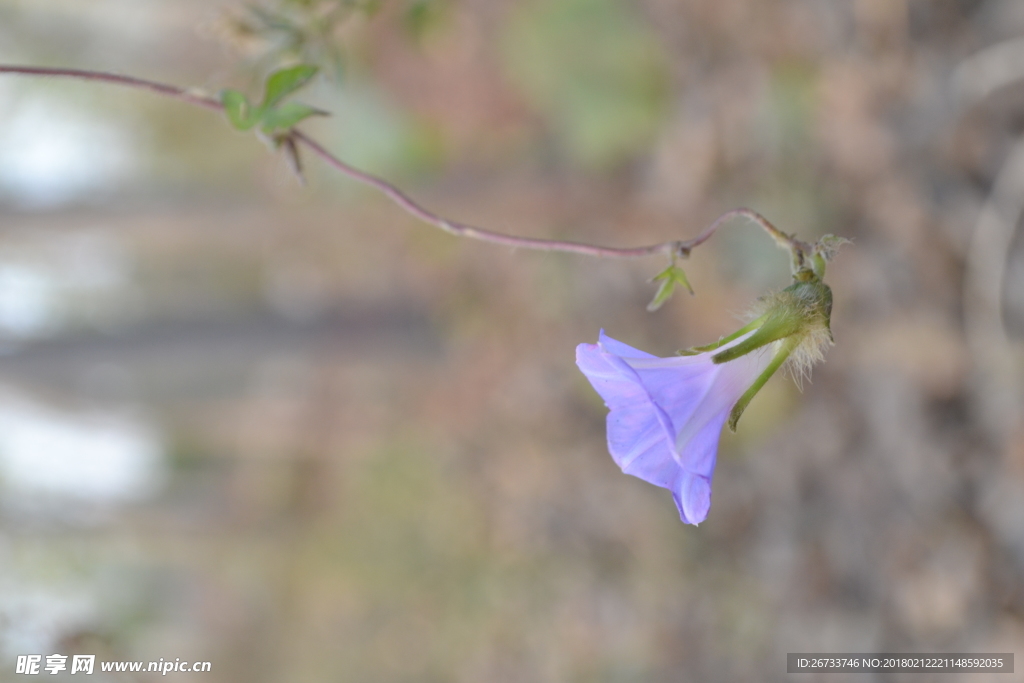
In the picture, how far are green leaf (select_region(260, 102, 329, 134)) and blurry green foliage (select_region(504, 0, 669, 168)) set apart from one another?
2077 mm

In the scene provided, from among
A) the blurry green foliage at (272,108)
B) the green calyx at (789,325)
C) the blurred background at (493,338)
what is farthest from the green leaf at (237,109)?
the green calyx at (789,325)

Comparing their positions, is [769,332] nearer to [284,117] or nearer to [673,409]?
[673,409]

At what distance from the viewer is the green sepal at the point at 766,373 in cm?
61

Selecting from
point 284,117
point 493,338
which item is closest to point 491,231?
point 284,117

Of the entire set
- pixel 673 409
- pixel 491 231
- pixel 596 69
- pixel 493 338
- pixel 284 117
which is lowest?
pixel 673 409

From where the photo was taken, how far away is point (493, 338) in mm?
3234

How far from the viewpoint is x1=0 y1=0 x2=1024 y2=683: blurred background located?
6.63ft

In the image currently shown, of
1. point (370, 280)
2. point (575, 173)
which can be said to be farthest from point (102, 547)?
point (575, 173)

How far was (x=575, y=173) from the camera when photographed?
2.83 meters

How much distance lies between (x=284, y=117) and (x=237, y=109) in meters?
0.05

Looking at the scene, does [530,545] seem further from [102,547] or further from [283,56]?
[102,547]

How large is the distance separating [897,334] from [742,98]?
88 centimetres

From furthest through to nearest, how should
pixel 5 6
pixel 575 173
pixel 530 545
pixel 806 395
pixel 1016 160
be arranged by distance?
pixel 5 6 < pixel 530 545 < pixel 575 173 < pixel 806 395 < pixel 1016 160

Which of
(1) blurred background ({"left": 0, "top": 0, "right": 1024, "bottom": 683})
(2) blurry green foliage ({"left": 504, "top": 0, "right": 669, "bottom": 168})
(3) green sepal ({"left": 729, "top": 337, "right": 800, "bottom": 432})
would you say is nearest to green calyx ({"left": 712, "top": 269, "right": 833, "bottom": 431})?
(3) green sepal ({"left": 729, "top": 337, "right": 800, "bottom": 432})
